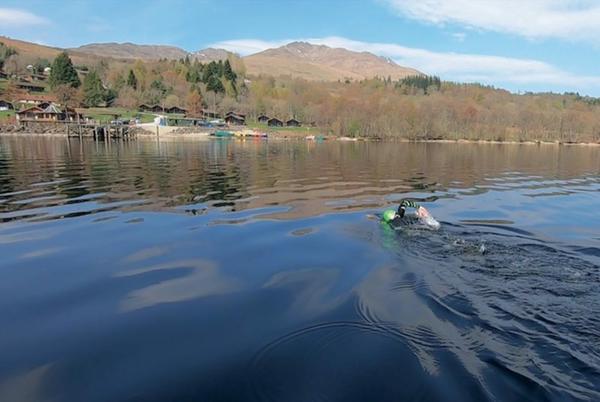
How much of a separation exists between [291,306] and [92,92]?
162m

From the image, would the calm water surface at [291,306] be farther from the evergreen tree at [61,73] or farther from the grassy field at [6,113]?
the evergreen tree at [61,73]

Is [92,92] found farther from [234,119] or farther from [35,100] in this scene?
[234,119]

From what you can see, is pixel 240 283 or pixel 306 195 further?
pixel 306 195

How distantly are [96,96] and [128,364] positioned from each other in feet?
537

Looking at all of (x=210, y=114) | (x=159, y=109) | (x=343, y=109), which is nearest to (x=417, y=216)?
(x=159, y=109)

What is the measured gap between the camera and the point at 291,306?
7754 millimetres

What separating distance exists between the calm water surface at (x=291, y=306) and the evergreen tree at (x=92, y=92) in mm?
148688

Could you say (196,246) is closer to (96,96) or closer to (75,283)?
(75,283)

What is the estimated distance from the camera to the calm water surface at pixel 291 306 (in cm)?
543

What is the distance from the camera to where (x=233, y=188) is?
2270 centimetres

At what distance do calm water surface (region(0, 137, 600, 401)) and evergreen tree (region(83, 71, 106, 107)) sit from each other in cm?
14869

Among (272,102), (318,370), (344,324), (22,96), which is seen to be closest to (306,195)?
(344,324)

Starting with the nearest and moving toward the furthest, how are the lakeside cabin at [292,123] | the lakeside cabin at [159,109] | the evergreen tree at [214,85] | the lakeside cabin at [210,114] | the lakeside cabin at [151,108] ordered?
1. the lakeside cabin at [151,108]
2. the lakeside cabin at [159,109]
3. the lakeside cabin at [210,114]
4. the lakeside cabin at [292,123]
5. the evergreen tree at [214,85]

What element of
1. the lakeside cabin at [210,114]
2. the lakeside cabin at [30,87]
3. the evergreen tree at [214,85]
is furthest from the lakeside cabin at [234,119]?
the lakeside cabin at [30,87]
